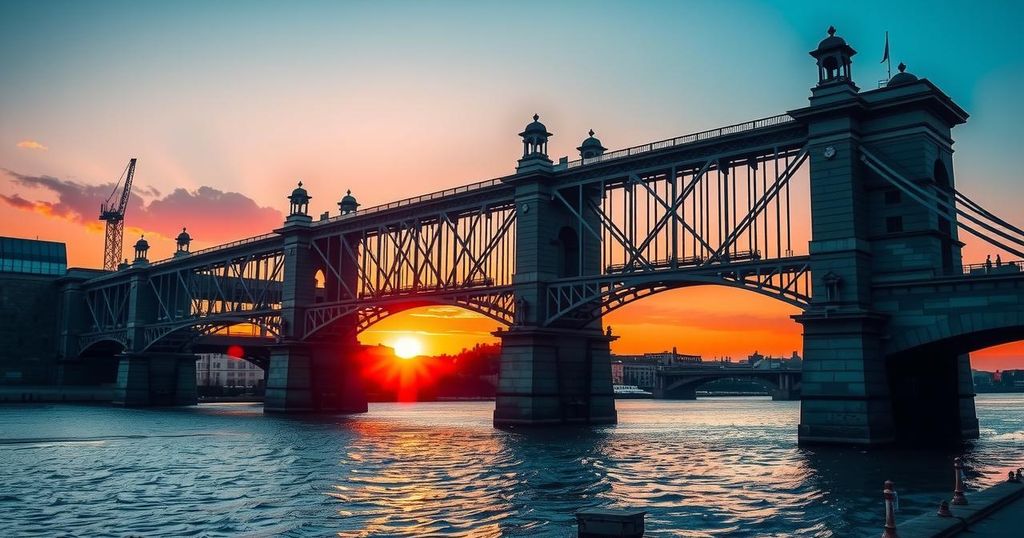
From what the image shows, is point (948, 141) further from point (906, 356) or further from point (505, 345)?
point (505, 345)

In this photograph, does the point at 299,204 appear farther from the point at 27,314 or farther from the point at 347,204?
the point at 27,314

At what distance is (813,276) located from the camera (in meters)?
55.6

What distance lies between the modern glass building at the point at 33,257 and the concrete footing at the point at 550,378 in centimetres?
11596

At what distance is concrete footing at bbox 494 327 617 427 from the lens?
237ft

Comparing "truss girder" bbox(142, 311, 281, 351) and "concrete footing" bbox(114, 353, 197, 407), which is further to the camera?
"concrete footing" bbox(114, 353, 197, 407)

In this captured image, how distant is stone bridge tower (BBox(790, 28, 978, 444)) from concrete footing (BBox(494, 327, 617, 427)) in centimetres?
2407

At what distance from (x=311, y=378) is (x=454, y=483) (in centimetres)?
6712

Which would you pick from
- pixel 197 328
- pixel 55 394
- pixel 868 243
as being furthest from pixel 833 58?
pixel 55 394

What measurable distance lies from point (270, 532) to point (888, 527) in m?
17.3

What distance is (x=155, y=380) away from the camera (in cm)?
12962

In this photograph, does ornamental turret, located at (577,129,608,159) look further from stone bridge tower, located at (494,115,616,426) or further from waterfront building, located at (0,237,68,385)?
waterfront building, located at (0,237,68,385)

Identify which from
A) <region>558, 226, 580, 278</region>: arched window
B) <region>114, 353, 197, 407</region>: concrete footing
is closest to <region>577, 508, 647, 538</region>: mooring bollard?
<region>558, 226, 580, 278</region>: arched window

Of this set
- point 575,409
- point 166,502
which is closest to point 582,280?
point 575,409

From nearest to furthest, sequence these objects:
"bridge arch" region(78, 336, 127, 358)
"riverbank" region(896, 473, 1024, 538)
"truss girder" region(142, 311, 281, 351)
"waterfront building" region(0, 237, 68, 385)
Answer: "riverbank" region(896, 473, 1024, 538), "truss girder" region(142, 311, 281, 351), "bridge arch" region(78, 336, 127, 358), "waterfront building" region(0, 237, 68, 385)
